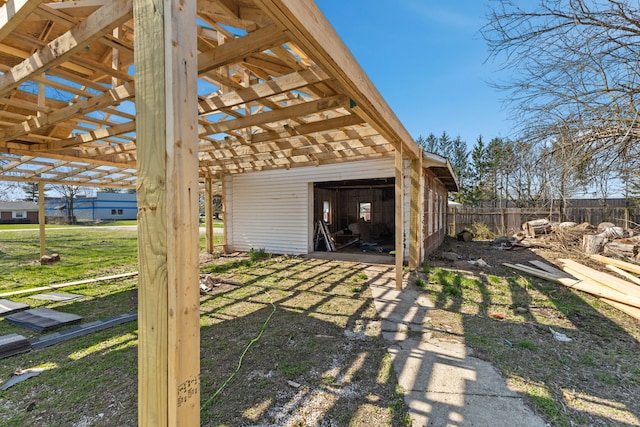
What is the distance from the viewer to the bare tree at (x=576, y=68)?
3363 mm

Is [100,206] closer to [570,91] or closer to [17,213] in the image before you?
[17,213]

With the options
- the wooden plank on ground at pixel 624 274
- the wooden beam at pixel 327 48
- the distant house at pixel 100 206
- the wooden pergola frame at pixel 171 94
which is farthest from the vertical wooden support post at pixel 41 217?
the distant house at pixel 100 206

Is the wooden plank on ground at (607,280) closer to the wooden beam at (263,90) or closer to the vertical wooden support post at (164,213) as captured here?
the wooden beam at (263,90)

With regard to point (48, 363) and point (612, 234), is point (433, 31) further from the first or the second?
point (612, 234)

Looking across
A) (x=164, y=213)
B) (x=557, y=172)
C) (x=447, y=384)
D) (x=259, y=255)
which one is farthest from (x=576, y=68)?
(x=259, y=255)

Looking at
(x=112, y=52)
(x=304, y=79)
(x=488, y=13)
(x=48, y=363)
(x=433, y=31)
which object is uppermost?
(x=433, y=31)

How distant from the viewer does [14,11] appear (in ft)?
5.65

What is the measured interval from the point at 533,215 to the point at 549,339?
12.7 metres

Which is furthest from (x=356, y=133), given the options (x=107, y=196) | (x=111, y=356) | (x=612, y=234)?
(x=107, y=196)

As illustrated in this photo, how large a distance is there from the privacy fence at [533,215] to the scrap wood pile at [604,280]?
565 cm

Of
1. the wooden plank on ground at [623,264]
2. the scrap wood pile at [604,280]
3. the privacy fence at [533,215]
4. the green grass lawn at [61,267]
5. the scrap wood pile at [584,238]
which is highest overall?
the privacy fence at [533,215]

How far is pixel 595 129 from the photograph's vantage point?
3.86 meters

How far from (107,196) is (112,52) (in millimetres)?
44343

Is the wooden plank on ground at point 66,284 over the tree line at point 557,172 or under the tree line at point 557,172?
under
